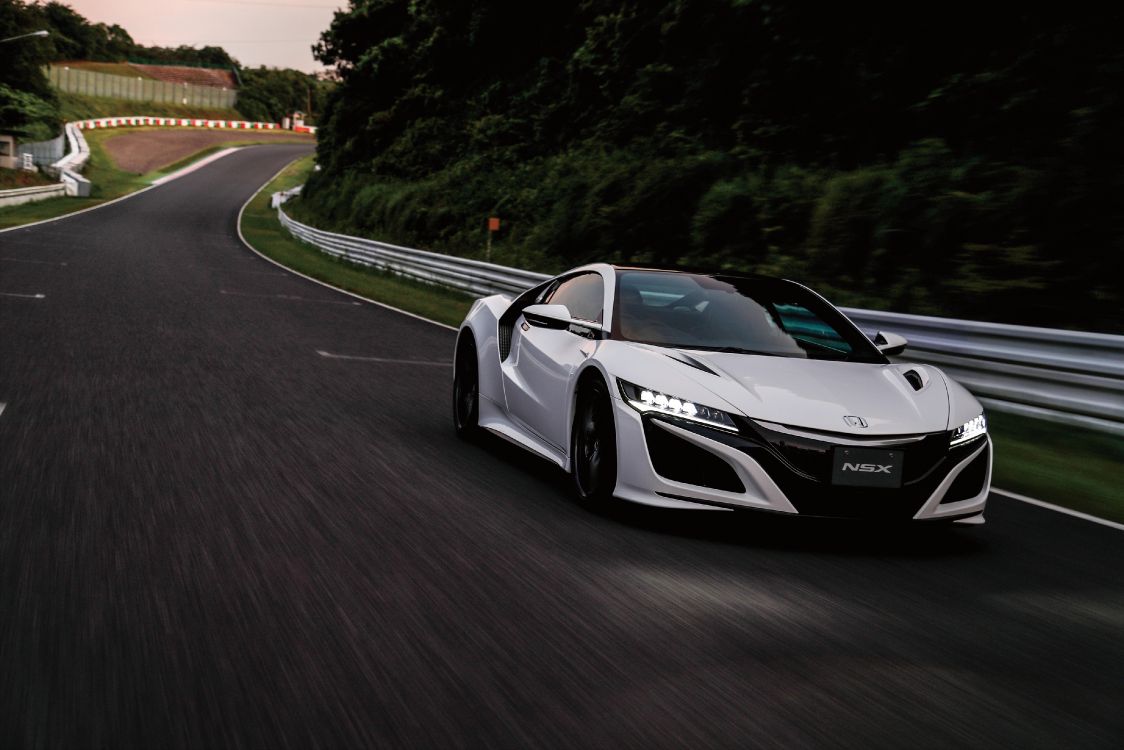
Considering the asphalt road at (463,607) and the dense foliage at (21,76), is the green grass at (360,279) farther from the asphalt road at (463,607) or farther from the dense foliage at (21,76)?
the dense foliage at (21,76)

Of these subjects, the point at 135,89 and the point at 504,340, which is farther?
the point at 135,89

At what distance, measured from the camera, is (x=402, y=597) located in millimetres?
4559

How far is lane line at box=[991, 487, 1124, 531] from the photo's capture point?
22.7 ft

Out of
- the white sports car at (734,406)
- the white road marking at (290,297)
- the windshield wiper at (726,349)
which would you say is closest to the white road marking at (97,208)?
the white road marking at (290,297)

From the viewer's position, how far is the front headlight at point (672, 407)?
18.3ft

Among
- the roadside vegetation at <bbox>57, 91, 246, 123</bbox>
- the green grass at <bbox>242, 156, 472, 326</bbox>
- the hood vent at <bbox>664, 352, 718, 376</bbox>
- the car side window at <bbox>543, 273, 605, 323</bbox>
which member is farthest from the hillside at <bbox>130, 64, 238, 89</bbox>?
the hood vent at <bbox>664, 352, 718, 376</bbox>

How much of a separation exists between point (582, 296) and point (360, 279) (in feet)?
62.4

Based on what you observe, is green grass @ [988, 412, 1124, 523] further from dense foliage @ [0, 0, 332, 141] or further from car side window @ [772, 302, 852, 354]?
dense foliage @ [0, 0, 332, 141]

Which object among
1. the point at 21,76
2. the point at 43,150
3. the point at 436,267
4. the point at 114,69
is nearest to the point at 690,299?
the point at 436,267

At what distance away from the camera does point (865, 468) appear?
5.46 m

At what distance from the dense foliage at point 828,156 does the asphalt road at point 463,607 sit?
25.5 feet

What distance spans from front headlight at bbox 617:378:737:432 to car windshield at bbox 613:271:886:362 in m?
0.70

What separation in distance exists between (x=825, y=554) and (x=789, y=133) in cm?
1690

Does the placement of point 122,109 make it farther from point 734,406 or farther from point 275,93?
point 734,406
